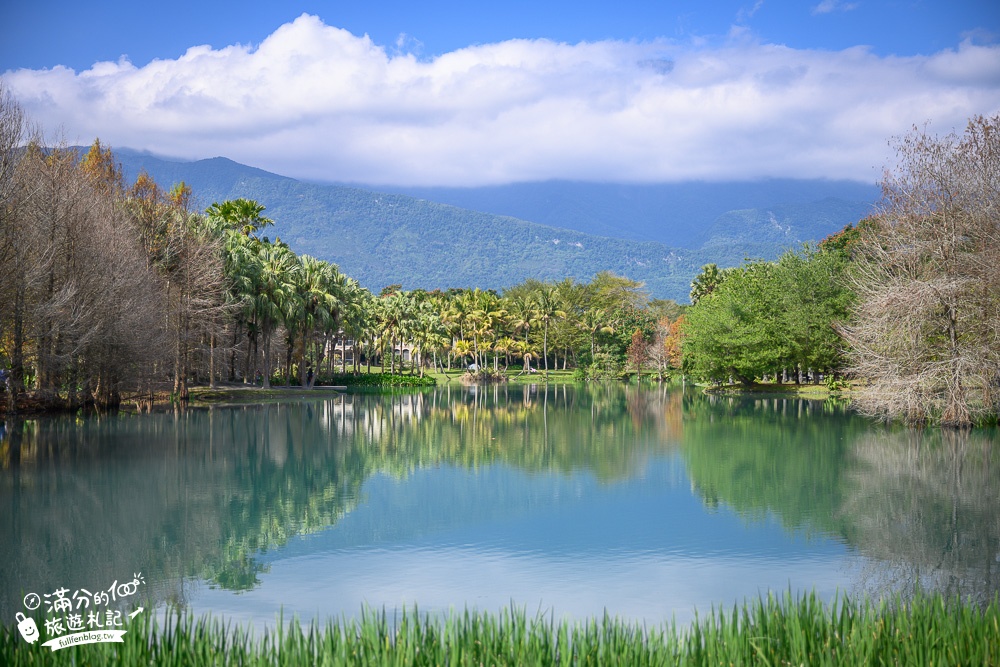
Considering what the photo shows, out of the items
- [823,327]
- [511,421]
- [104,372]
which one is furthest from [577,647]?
[823,327]

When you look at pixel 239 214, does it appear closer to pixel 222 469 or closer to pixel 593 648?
pixel 222 469

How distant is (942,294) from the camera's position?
33500 mm

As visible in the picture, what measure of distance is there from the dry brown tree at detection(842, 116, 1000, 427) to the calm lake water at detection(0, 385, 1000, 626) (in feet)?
5.98

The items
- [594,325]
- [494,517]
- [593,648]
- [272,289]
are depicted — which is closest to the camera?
[593,648]

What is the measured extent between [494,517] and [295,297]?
46.1m

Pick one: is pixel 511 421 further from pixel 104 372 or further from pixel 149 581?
pixel 149 581

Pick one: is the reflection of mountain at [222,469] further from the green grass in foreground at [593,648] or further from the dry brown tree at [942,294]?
the dry brown tree at [942,294]

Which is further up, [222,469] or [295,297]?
[295,297]

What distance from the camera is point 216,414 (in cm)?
4684

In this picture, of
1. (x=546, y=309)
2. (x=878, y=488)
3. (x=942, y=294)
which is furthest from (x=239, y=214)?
(x=878, y=488)

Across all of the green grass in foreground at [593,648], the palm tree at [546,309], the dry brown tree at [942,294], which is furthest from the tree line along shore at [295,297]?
the palm tree at [546,309]

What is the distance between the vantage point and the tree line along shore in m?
33.7

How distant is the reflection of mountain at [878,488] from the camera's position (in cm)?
1495

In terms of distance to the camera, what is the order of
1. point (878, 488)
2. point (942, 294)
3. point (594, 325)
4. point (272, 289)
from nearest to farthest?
1. point (878, 488)
2. point (942, 294)
3. point (272, 289)
4. point (594, 325)
